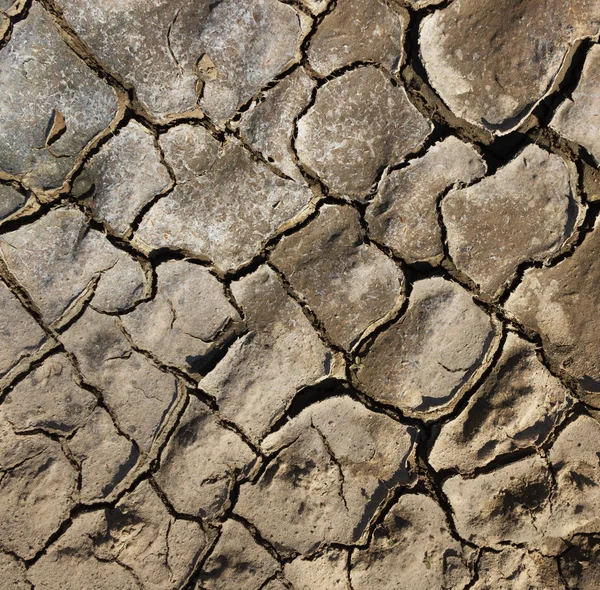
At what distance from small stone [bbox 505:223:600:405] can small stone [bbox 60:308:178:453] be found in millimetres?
1655

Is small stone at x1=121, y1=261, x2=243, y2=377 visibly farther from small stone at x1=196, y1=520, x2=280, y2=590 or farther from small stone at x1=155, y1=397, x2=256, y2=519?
small stone at x1=196, y1=520, x2=280, y2=590

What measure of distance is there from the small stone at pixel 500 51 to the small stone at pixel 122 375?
182 centimetres

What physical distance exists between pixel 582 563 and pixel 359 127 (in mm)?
2250

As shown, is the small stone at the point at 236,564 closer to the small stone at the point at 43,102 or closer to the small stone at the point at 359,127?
the small stone at the point at 359,127

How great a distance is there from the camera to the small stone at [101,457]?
221cm

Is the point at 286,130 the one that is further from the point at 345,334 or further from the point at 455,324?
the point at 455,324

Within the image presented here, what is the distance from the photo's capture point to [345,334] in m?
2.21

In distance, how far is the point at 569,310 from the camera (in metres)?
2.23

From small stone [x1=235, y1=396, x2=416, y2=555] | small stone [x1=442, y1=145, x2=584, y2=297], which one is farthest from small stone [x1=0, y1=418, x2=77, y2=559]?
small stone [x1=442, y1=145, x2=584, y2=297]

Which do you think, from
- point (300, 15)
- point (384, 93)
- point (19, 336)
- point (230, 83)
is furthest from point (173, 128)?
point (19, 336)

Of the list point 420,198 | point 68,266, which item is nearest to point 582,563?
point 420,198

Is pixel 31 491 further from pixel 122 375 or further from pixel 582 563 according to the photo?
pixel 582 563

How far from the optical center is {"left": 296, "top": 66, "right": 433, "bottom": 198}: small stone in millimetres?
2160

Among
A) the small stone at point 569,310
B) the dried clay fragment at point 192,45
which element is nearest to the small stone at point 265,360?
the dried clay fragment at point 192,45
